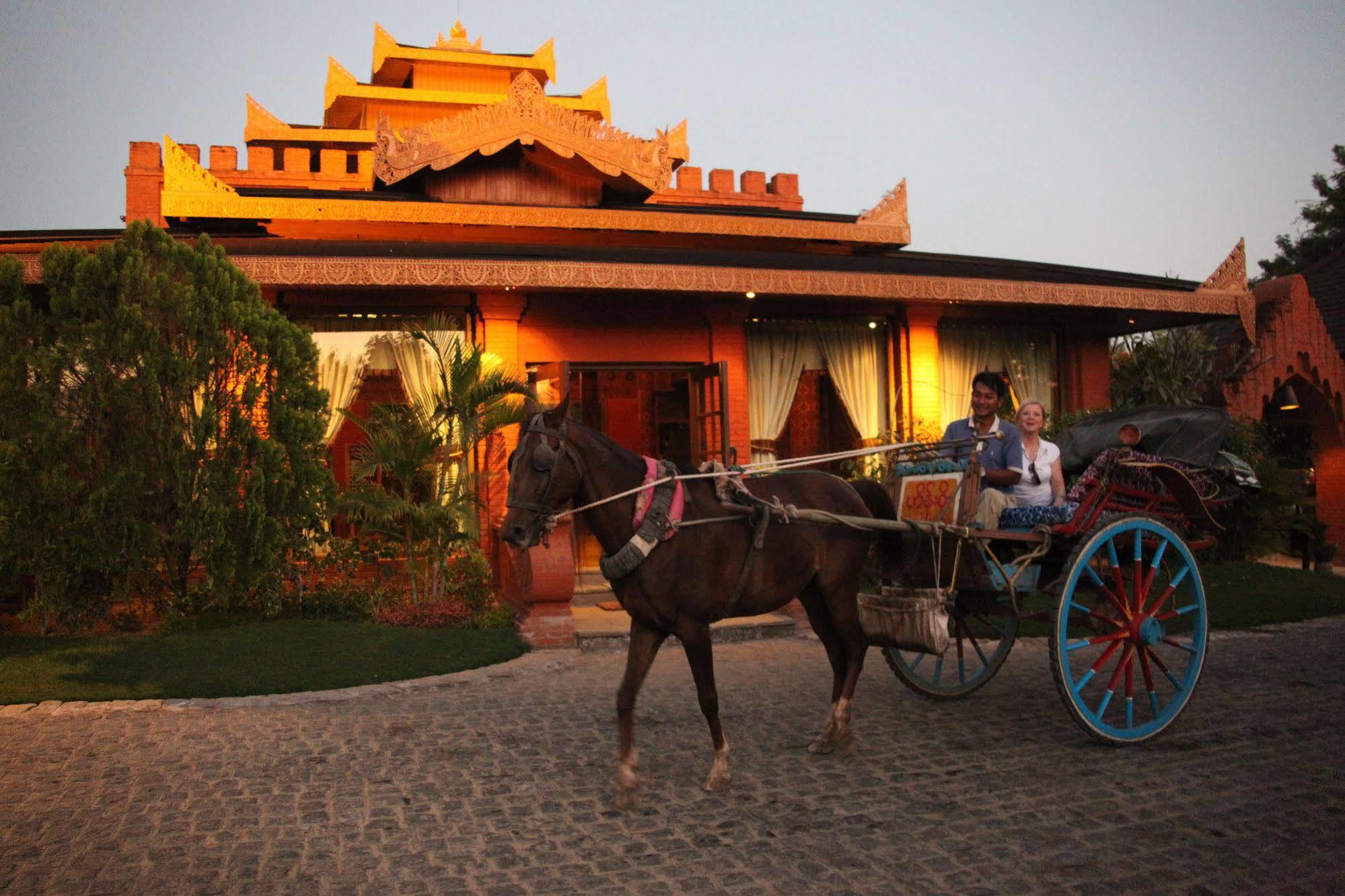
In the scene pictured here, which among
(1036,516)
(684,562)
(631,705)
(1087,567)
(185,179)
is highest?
(185,179)

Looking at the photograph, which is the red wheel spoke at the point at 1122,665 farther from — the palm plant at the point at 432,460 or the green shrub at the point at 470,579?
the green shrub at the point at 470,579

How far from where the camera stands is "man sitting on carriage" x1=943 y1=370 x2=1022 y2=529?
6562 mm

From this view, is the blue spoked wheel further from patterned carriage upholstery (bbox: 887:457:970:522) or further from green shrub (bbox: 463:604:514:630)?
green shrub (bbox: 463:604:514:630)

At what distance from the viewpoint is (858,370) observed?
1460 cm

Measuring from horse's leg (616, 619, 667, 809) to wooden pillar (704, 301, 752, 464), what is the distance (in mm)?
7997

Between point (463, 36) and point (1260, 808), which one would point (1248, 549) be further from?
point (463, 36)

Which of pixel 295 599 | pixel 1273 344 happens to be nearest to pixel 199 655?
pixel 295 599

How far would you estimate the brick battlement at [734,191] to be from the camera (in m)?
24.3

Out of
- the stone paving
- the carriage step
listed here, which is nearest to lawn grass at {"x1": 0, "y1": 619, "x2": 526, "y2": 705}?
the stone paving

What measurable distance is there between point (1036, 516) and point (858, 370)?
27.1ft

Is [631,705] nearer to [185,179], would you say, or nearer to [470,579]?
[470,579]

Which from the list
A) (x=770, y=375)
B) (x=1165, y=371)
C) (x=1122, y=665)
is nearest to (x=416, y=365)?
(x=770, y=375)

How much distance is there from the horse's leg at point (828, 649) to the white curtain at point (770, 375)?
7470 millimetres

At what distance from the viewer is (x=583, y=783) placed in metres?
5.62
